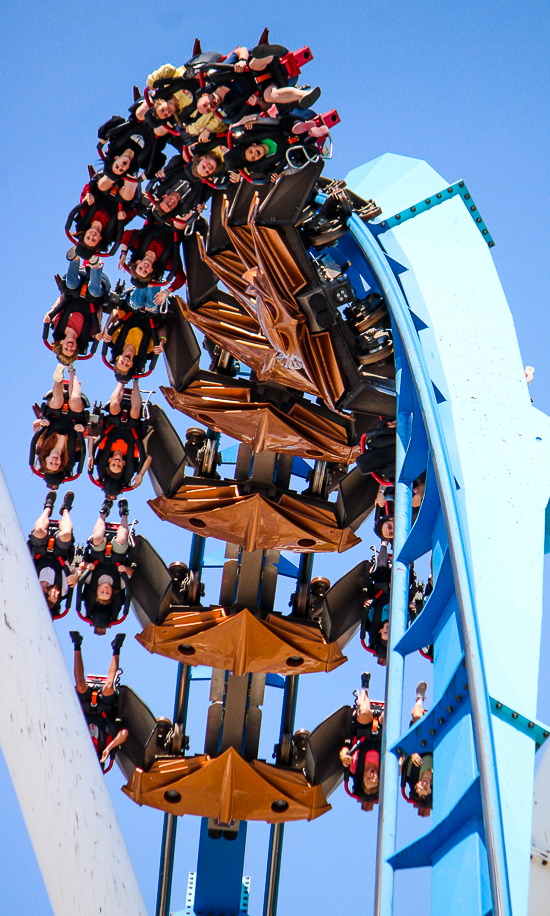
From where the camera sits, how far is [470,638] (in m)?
3.62

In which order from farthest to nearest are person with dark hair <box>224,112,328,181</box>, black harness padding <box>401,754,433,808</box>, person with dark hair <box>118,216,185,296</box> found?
person with dark hair <box>118,216,185,296</box> < black harness padding <box>401,754,433,808</box> < person with dark hair <box>224,112,328,181</box>

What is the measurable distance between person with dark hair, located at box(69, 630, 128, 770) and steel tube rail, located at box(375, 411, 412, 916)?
4014 millimetres

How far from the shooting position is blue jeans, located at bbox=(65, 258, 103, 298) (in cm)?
893

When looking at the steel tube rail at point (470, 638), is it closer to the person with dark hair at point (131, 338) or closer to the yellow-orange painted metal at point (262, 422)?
the yellow-orange painted metal at point (262, 422)

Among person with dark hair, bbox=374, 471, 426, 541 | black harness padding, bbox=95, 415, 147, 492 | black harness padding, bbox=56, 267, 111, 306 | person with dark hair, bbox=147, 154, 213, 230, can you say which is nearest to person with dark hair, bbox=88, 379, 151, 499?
black harness padding, bbox=95, 415, 147, 492

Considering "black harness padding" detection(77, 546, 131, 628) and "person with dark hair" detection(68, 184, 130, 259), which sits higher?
"person with dark hair" detection(68, 184, 130, 259)

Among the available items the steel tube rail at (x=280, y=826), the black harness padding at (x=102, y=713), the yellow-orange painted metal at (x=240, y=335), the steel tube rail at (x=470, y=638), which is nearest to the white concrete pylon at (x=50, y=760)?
the steel tube rail at (x=470, y=638)

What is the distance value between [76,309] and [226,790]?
409cm

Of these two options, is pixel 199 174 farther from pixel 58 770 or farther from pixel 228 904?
pixel 58 770

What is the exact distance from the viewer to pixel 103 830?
180cm

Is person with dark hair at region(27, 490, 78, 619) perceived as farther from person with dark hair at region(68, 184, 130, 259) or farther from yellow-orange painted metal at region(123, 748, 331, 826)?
person with dark hair at region(68, 184, 130, 259)

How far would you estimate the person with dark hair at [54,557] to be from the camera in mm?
8500

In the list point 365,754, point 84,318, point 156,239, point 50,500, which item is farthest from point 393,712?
point 84,318

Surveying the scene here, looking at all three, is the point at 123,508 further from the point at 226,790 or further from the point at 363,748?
the point at 363,748
